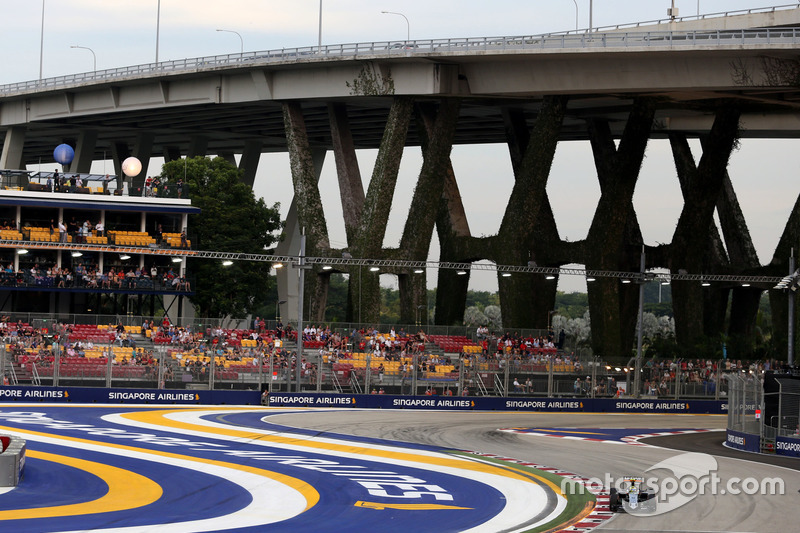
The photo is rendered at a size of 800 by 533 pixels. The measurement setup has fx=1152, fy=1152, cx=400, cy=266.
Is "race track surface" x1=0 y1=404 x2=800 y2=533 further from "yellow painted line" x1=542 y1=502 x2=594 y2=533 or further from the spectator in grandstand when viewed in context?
the spectator in grandstand

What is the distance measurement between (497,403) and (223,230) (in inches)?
1382

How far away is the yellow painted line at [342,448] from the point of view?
28.9m

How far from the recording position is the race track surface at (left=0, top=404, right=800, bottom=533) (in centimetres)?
2102

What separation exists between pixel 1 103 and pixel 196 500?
75907 mm

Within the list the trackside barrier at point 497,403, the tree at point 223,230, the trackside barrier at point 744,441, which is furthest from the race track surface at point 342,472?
the tree at point 223,230

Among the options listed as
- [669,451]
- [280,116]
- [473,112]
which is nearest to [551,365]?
[669,451]

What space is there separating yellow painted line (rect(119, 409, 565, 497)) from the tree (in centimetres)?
3809

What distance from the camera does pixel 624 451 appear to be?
1367 inches

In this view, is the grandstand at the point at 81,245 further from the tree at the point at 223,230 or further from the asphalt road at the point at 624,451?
the asphalt road at the point at 624,451

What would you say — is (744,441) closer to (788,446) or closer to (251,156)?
(788,446)

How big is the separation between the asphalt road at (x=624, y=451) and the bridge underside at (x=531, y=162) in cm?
1943

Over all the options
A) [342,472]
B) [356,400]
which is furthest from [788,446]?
[356,400]

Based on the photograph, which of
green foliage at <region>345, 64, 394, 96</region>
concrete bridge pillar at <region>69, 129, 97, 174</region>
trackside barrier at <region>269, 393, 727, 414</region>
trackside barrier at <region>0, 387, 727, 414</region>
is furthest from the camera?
concrete bridge pillar at <region>69, 129, 97, 174</region>

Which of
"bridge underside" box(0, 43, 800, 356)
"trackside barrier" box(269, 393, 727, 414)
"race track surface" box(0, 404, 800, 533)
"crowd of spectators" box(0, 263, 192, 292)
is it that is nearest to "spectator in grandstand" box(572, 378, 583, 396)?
"trackside barrier" box(269, 393, 727, 414)
